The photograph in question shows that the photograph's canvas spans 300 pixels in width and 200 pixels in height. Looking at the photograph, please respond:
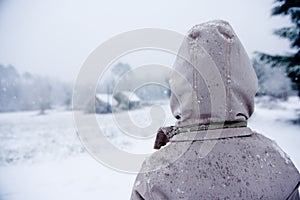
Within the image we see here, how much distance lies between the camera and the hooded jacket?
15.9 inches

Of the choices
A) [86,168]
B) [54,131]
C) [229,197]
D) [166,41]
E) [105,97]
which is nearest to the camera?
[229,197]

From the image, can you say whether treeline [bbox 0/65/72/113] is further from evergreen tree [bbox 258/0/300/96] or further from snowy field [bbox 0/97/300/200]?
evergreen tree [bbox 258/0/300/96]

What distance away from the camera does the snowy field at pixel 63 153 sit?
6.77 ft

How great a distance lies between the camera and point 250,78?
45 cm

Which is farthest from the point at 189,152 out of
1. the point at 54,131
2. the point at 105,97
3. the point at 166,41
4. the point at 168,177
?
the point at 54,131

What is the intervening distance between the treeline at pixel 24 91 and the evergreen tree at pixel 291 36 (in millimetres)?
2037

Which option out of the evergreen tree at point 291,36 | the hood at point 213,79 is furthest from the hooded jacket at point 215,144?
the evergreen tree at point 291,36

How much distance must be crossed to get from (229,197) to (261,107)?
6.46 feet

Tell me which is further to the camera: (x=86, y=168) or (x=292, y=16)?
(x=86, y=168)

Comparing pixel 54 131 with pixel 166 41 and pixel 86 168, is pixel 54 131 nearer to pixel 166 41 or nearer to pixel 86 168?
pixel 86 168

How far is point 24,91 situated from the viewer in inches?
104

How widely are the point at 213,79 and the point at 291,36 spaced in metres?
2.13

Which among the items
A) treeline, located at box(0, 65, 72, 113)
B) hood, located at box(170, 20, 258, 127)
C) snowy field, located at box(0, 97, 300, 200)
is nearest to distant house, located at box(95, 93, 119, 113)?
snowy field, located at box(0, 97, 300, 200)

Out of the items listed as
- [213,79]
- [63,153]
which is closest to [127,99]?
[213,79]
